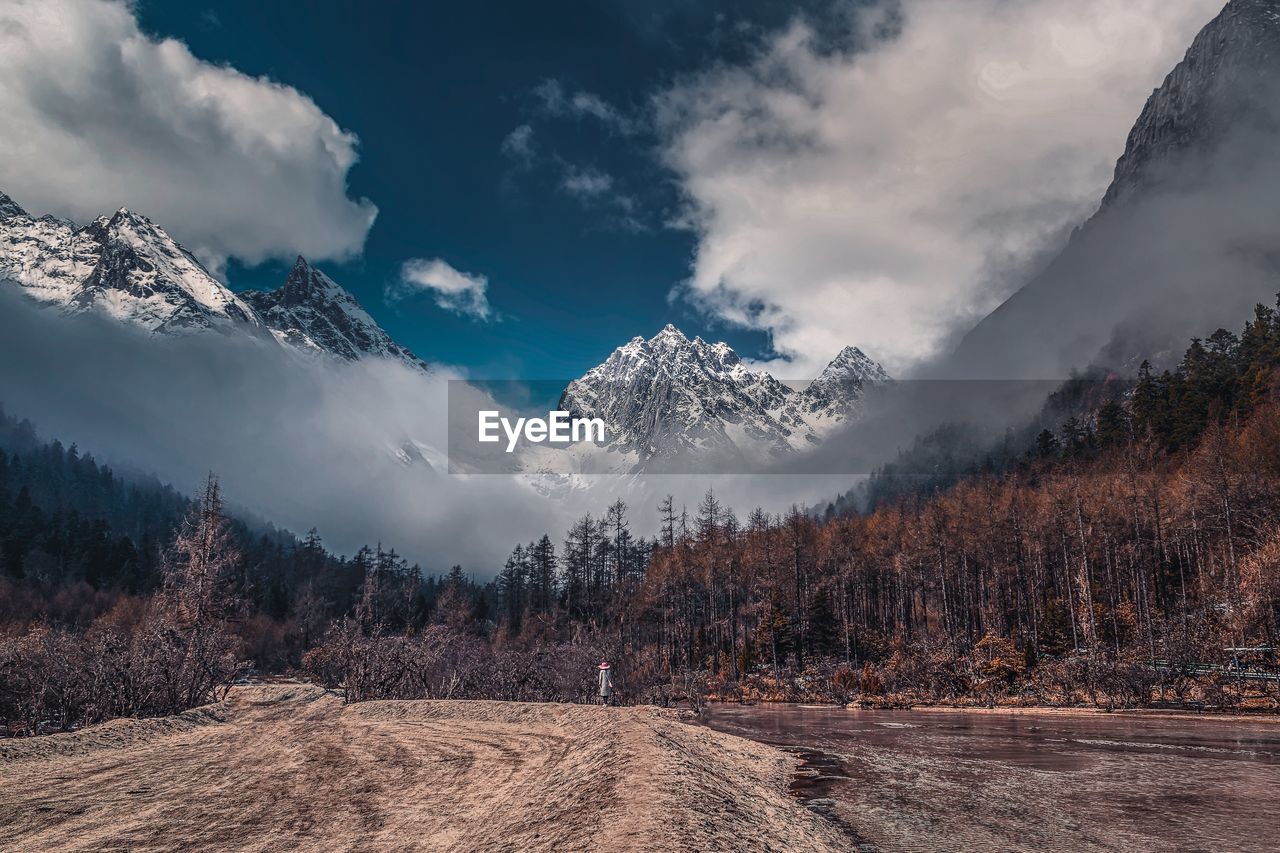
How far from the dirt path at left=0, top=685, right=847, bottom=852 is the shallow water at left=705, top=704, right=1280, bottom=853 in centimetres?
186

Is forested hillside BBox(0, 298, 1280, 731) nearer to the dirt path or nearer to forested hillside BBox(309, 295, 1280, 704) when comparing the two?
forested hillside BBox(309, 295, 1280, 704)

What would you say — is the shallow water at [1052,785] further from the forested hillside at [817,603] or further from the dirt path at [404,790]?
the forested hillside at [817,603]

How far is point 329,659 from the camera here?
2512 inches

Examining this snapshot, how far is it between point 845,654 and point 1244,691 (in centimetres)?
4182

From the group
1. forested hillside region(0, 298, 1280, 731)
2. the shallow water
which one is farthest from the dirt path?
forested hillside region(0, 298, 1280, 731)

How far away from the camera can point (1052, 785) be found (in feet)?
57.0

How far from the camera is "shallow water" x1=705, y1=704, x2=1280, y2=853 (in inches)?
495

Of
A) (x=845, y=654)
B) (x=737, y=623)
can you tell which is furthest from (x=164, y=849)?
(x=737, y=623)

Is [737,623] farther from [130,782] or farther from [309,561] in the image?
[309,561]

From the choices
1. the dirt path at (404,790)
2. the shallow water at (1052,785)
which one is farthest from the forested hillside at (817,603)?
the shallow water at (1052,785)

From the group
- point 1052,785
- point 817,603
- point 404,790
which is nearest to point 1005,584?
point 817,603

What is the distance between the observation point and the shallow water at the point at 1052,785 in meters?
12.6

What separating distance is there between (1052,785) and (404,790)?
15.6m

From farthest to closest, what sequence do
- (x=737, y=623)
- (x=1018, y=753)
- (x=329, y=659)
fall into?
(x=737, y=623), (x=329, y=659), (x=1018, y=753)
